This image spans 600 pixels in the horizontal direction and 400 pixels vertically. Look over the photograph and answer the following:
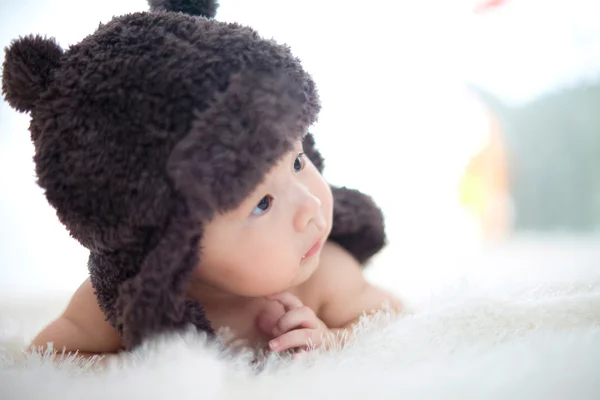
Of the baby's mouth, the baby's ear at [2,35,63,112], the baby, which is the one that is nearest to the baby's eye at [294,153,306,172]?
the baby

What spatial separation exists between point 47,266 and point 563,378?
103 centimetres

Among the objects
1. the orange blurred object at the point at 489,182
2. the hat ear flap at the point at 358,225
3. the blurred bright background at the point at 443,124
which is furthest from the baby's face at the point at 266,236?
the orange blurred object at the point at 489,182

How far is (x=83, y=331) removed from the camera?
86 cm

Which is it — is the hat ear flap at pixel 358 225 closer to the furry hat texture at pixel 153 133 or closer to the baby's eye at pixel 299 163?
the baby's eye at pixel 299 163

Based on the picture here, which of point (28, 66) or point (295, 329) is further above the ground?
point (28, 66)

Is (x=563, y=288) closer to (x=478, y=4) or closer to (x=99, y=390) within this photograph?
(x=99, y=390)

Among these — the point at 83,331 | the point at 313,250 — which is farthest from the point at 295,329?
the point at 83,331

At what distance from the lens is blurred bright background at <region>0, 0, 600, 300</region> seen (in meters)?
1.24

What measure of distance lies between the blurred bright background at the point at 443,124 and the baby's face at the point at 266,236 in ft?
1.46

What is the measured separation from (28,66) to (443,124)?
1.02 metres

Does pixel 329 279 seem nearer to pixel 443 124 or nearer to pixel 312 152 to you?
pixel 312 152

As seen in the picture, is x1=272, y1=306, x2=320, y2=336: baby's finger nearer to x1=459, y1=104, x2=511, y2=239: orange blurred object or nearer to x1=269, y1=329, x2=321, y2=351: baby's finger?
x1=269, y1=329, x2=321, y2=351: baby's finger

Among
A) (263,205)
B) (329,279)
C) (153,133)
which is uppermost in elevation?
(153,133)

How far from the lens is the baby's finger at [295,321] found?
82 cm
